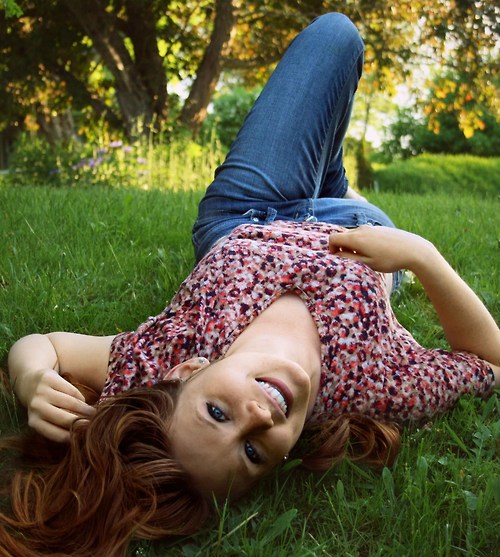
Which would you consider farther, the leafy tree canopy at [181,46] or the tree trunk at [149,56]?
the tree trunk at [149,56]

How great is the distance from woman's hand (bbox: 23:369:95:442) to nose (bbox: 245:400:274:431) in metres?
0.65

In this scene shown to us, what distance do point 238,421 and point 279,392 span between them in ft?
0.55

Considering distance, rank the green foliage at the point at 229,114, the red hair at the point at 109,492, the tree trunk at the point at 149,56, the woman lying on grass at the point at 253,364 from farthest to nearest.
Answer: the green foliage at the point at 229,114
the tree trunk at the point at 149,56
the woman lying on grass at the point at 253,364
the red hair at the point at 109,492

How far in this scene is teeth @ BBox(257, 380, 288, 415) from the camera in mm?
2248

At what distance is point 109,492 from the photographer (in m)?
2.13

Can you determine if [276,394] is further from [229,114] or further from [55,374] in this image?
[229,114]

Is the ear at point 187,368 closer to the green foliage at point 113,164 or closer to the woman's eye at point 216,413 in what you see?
the woman's eye at point 216,413

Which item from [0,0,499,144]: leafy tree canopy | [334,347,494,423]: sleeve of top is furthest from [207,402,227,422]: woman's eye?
[0,0,499,144]: leafy tree canopy

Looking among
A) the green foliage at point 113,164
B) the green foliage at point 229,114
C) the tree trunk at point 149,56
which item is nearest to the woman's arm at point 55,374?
the green foliage at point 113,164

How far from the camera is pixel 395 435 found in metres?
2.59

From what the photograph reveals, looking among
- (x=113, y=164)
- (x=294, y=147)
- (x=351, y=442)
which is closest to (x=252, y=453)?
(x=351, y=442)

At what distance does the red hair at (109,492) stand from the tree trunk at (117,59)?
346 inches

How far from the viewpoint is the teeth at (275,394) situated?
225 centimetres

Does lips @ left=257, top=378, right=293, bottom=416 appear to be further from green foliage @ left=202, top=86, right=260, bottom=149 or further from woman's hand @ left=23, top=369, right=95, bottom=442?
green foliage @ left=202, top=86, right=260, bottom=149
